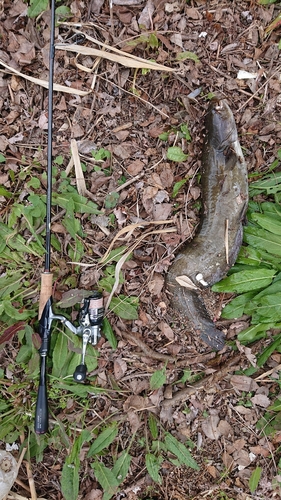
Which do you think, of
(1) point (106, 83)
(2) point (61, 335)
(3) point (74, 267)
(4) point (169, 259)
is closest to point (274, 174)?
(4) point (169, 259)

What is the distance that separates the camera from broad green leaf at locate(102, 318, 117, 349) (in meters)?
3.15

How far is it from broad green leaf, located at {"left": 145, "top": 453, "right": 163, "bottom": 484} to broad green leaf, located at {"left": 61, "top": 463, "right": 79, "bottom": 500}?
1.93 feet

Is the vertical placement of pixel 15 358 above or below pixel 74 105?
below

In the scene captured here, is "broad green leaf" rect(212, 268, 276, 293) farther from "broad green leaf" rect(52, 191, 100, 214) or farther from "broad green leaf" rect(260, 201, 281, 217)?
"broad green leaf" rect(52, 191, 100, 214)

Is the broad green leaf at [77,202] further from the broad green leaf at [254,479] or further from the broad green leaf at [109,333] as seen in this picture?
the broad green leaf at [254,479]

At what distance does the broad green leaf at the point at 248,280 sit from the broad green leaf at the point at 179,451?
1.34 meters

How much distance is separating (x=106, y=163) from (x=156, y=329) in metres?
1.47

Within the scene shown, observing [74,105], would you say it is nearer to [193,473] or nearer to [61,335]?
[61,335]

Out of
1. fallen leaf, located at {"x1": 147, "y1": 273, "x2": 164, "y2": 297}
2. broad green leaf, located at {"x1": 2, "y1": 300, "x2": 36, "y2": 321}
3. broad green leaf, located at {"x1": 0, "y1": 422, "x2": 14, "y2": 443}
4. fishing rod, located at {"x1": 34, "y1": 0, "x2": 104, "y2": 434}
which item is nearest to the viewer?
fishing rod, located at {"x1": 34, "y1": 0, "x2": 104, "y2": 434}

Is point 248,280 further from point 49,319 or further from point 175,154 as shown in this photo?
point 49,319

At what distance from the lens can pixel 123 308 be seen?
316cm

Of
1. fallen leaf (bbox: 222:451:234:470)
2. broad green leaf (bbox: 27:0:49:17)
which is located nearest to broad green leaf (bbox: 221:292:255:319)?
fallen leaf (bbox: 222:451:234:470)

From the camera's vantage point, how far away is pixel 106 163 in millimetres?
3219

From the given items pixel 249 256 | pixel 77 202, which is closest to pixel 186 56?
pixel 77 202
